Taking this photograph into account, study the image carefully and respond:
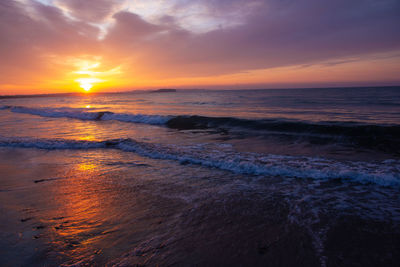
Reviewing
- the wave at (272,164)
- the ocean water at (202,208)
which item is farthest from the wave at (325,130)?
the wave at (272,164)

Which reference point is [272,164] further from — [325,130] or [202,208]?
[325,130]

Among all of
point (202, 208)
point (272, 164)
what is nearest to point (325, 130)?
point (272, 164)

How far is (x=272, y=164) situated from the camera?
6.72m

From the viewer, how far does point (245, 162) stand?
22.8ft

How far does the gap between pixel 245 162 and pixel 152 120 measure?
48.1ft

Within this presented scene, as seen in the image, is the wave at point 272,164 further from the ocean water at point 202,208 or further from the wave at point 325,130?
the wave at point 325,130

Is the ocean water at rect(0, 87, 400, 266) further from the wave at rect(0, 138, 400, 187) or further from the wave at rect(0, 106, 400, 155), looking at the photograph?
the wave at rect(0, 106, 400, 155)

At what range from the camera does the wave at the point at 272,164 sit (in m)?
5.72

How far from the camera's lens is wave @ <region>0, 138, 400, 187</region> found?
5.72m

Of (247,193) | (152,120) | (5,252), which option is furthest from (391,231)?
(152,120)

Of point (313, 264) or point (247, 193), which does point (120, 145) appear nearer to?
point (247, 193)

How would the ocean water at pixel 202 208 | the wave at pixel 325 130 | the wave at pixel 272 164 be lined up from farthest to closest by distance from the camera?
the wave at pixel 325 130 < the wave at pixel 272 164 < the ocean water at pixel 202 208

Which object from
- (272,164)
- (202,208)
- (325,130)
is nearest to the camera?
(202,208)

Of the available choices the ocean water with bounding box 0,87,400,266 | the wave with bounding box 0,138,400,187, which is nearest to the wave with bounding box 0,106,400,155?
the ocean water with bounding box 0,87,400,266
